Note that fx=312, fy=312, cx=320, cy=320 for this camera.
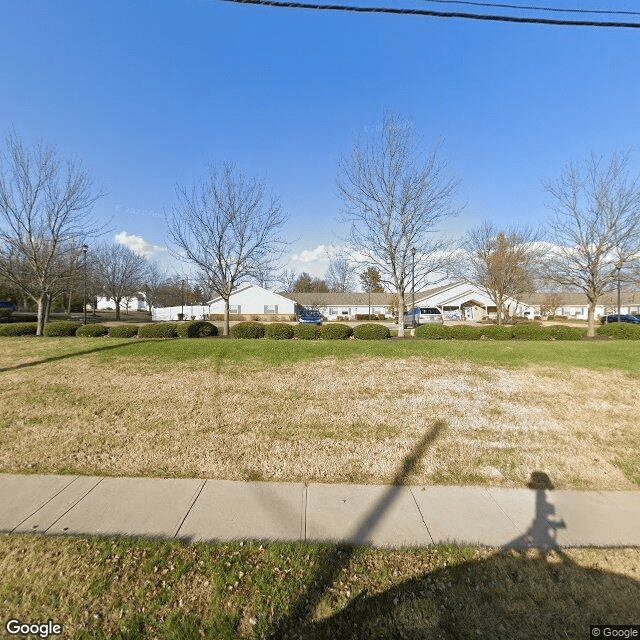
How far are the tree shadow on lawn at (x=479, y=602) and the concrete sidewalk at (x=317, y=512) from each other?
287 mm

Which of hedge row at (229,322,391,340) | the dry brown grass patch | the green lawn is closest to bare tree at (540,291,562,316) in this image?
the green lawn

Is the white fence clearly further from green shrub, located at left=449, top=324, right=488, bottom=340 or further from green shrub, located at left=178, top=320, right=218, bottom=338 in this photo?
green shrub, located at left=449, top=324, right=488, bottom=340

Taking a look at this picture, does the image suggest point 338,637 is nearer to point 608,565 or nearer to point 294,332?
point 608,565

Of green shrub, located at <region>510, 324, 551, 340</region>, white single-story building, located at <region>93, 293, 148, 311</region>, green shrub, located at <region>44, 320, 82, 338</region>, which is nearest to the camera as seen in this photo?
green shrub, located at <region>44, 320, 82, 338</region>

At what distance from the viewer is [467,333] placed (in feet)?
45.4

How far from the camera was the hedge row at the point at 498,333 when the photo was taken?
14.0 metres

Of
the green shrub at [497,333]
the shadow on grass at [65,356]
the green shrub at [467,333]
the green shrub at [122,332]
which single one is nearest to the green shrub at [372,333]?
the green shrub at [467,333]

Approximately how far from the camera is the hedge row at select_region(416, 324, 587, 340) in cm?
1400

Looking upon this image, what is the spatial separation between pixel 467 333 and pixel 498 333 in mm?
1598

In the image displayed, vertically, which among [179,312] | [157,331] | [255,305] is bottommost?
[157,331]

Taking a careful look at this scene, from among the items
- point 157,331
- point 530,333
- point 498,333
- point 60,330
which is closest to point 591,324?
point 530,333

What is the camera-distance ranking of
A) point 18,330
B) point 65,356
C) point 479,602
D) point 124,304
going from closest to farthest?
point 479,602 < point 65,356 < point 18,330 < point 124,304

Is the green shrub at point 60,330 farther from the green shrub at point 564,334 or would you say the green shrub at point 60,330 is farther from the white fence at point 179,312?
the white fence at point 179,312

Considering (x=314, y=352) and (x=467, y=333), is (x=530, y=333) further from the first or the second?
(x=314, y=352)
